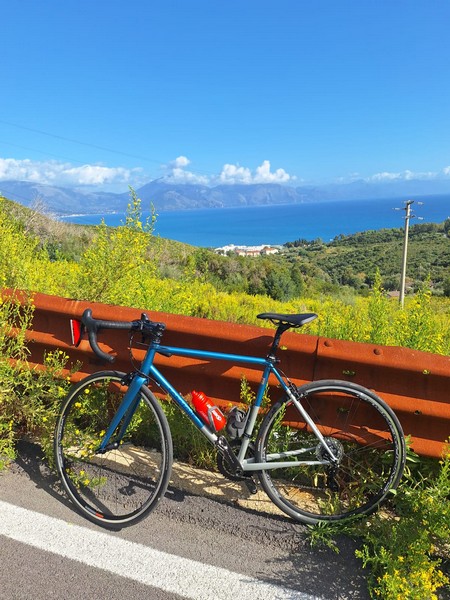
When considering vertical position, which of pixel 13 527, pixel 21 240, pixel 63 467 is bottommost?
pixel 13 527

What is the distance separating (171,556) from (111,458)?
3.26ft

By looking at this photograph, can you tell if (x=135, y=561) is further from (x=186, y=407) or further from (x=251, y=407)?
(x=251, y=407)

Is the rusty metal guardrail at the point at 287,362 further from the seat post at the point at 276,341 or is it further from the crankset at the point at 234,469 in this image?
the crankset at the point at 234,469

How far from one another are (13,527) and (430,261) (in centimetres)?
5371

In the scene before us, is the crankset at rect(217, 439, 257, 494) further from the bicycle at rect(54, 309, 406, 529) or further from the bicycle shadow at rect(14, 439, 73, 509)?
the bicycle shadow at rect(14, 439, 73, 509)

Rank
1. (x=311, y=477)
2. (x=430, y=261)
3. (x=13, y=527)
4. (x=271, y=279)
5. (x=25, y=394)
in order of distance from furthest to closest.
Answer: (x=430, y=261)
(x=271, y=279)
(x=25, y=394)
(x=311, y=477)
(x=13, y=527)

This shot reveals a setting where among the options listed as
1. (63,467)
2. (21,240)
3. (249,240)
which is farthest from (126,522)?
(249,240)

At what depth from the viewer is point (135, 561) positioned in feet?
7.18

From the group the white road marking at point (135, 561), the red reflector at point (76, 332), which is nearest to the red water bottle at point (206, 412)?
the white road marking at point (135, 561)

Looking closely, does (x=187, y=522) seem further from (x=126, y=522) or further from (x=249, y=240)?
(x=249, y=240)

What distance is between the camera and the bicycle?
8.33 ft

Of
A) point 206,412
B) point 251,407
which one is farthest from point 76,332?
point 251,407

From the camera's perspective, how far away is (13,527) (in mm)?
2377

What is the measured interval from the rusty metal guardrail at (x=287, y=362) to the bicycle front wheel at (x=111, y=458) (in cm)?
38
